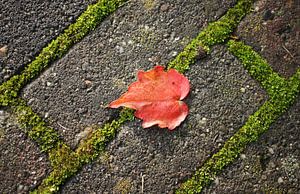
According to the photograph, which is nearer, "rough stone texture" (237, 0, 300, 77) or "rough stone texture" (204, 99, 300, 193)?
"rough stone texture" (204, 99, 300, 193)

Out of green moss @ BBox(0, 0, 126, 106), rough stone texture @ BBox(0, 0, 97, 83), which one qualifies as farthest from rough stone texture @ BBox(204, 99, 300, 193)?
rough stone texture @ BBox(0, 0, 97, 83)

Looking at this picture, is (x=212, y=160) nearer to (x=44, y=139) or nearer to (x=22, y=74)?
(x=44, y=139)

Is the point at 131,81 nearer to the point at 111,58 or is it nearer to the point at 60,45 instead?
the point at 111,58

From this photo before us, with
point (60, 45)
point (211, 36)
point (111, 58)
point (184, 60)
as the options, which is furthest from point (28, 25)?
point (211, 36)

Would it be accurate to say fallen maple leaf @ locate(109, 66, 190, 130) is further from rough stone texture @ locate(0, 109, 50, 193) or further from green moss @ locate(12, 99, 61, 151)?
rough stone texture @ locate(0, 109, 50, 193)

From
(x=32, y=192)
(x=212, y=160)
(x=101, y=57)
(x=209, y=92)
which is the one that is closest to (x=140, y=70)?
(x=101, y=57)
